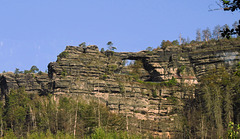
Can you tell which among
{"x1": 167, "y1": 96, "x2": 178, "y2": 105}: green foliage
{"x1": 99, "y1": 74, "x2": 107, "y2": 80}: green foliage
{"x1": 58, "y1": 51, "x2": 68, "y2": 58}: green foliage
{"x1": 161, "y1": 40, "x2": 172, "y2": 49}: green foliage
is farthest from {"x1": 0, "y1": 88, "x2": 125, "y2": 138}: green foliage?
{"x1": 161, "y1": 40, "x2": 172, "y2": 49}: green foliage

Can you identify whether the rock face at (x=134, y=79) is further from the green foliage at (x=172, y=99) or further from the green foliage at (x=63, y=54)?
the green foliage at (x=63, y=54)

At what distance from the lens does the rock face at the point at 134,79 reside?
8806 cm

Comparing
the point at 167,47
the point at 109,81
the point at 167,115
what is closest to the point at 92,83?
the point at 109,81

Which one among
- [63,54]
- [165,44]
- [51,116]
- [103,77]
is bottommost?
[51,116]

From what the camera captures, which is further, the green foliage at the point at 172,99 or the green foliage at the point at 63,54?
the green foliage at the point at 63,54

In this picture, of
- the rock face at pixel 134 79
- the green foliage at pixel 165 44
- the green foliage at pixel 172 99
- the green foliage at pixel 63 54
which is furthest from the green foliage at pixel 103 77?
the green foliage at pixel 165 44

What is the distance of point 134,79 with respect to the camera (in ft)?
324

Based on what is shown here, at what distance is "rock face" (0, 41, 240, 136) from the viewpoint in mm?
88062

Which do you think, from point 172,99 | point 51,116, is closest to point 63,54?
Answer: point 51,116

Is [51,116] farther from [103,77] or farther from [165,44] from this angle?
[165,44]

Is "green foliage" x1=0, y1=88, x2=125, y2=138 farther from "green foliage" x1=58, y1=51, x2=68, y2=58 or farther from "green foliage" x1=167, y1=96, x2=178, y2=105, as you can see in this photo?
→ "green foliage" x1=167, y1=96, x2=178, y2=105

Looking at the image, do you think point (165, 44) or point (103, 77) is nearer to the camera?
point (103, 77)

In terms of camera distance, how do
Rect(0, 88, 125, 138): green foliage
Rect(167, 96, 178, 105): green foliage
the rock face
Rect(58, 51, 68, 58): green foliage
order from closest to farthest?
Rect(0, 88, 125, 138): green foliage < the rock face < Rect(167, 96, 178, 105): green foliage < Rect(58, 51, 68, 58): green foliage

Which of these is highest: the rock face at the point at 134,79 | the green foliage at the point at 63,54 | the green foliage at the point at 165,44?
the green foliage at the point at 165,44
